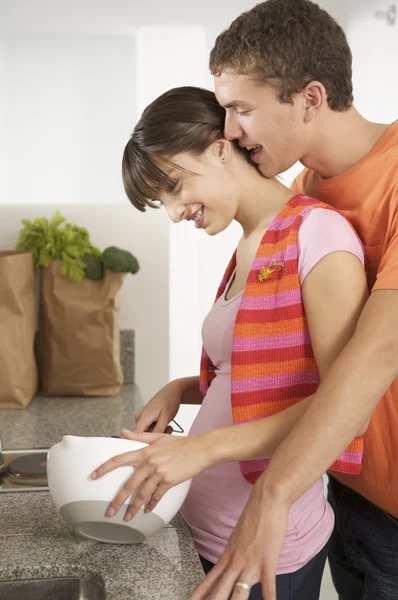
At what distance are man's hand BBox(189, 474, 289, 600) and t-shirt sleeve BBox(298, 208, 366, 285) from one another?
28 cm

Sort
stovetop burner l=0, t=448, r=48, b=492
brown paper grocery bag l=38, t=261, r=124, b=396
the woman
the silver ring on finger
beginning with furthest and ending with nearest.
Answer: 1. brown paper grocery bag l=38, t=261, r=124, b=396
2. stovetop burner l=0, t=448, r=48, b=492
3. the woman
4. the silver ring on finger

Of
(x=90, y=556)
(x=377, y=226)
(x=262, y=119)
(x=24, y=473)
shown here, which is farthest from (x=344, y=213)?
(x=24, y=473)

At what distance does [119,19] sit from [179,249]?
710 millimetres

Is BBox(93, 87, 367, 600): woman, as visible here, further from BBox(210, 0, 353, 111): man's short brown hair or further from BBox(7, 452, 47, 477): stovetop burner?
BBox(7, 452, 47, 477): stovetop burner

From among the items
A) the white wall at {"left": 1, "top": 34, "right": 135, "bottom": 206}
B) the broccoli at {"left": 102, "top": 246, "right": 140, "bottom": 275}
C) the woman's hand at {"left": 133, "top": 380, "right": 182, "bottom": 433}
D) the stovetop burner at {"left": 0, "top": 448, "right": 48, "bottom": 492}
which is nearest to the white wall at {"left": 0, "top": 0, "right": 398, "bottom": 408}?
the white wall at {"left": 1, "top": 34, "right": 135, "bottom": 206}

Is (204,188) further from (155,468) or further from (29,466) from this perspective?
(29,466)

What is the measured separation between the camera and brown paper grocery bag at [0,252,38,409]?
1979 mm

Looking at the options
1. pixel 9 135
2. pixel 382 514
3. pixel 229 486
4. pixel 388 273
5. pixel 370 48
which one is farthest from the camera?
pixel 370 48

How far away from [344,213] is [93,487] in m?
0.50

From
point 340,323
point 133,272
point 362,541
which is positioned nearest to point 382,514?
point 362,541

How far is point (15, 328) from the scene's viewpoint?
79.0 inches

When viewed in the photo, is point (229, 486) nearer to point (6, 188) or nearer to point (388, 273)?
point (388, 273)

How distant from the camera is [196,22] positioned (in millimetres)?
2426

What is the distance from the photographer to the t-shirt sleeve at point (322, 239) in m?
0.93
